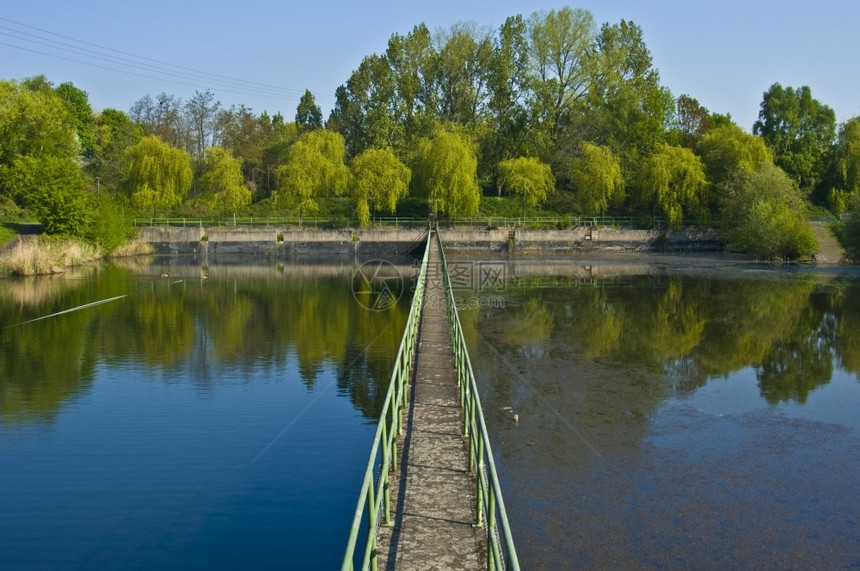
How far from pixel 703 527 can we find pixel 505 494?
232cm

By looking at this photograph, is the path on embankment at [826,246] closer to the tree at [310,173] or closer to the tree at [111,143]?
the tree at [310,173]

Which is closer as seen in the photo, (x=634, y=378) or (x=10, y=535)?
(x=10, y=535)

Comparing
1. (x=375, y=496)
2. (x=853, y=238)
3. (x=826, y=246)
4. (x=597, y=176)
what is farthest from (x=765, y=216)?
(x=375, y=496)

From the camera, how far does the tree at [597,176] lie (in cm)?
6075

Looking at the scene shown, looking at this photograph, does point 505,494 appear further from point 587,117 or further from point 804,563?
point 587,117

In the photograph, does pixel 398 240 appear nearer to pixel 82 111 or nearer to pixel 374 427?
pixel 374 427

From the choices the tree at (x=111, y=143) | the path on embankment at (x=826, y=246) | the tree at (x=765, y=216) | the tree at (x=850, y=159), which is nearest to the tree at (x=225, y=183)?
the tree at (x=111, y=143)

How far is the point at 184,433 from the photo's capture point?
42.1 feet

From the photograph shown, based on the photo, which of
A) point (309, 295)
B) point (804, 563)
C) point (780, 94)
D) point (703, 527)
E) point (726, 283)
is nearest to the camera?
point (804, 563)

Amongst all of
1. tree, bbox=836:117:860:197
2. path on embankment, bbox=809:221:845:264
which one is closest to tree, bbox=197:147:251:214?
path on embankment, bbox=809:221:845:264

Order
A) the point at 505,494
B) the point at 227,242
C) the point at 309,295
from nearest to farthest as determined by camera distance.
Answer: the point at 505,494 → the point at 309,295 → the point at 227,242

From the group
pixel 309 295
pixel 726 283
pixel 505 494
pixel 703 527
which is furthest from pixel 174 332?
pixel 726 283

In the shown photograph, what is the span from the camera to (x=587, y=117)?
Answer: 220 feet

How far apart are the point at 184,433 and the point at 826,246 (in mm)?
49463
